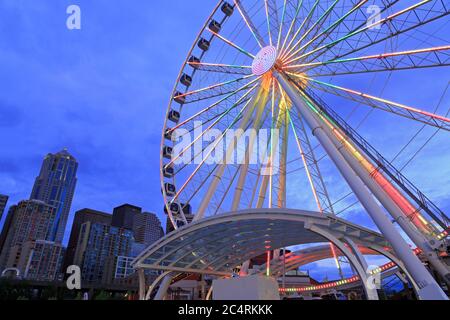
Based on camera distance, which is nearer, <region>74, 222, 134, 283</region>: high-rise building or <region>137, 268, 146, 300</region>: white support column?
<region>137, 268, 146, 300</region>: white support column

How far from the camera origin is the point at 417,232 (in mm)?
14430

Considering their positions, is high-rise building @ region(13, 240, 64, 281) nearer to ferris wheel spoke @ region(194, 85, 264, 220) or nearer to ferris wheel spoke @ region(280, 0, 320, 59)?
ferris wheel spoke @ region(194, 85, 264, 220)

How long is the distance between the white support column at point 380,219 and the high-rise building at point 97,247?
A: 135 meters

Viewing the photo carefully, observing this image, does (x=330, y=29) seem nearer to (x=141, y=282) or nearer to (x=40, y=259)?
(x=141, y=282)

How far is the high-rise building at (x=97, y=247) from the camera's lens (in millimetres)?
137750

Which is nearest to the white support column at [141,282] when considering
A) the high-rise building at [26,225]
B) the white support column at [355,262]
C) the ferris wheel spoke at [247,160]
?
the ferris wheel spoke at [247,160]

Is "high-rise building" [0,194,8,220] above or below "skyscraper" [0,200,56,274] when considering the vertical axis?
above

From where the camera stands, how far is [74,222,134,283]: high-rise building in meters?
138

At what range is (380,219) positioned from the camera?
513 inches

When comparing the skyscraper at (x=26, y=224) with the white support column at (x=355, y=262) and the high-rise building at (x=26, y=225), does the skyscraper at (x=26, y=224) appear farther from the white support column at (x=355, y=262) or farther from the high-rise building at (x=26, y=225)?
the white support column at (x=355, y=262)

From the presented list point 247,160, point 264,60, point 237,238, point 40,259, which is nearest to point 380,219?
point 247,160

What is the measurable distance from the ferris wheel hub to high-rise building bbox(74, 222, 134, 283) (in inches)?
5111

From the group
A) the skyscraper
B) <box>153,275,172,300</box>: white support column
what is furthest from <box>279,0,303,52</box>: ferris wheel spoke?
the skyscraper

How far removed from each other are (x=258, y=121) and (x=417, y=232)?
42.3ft
